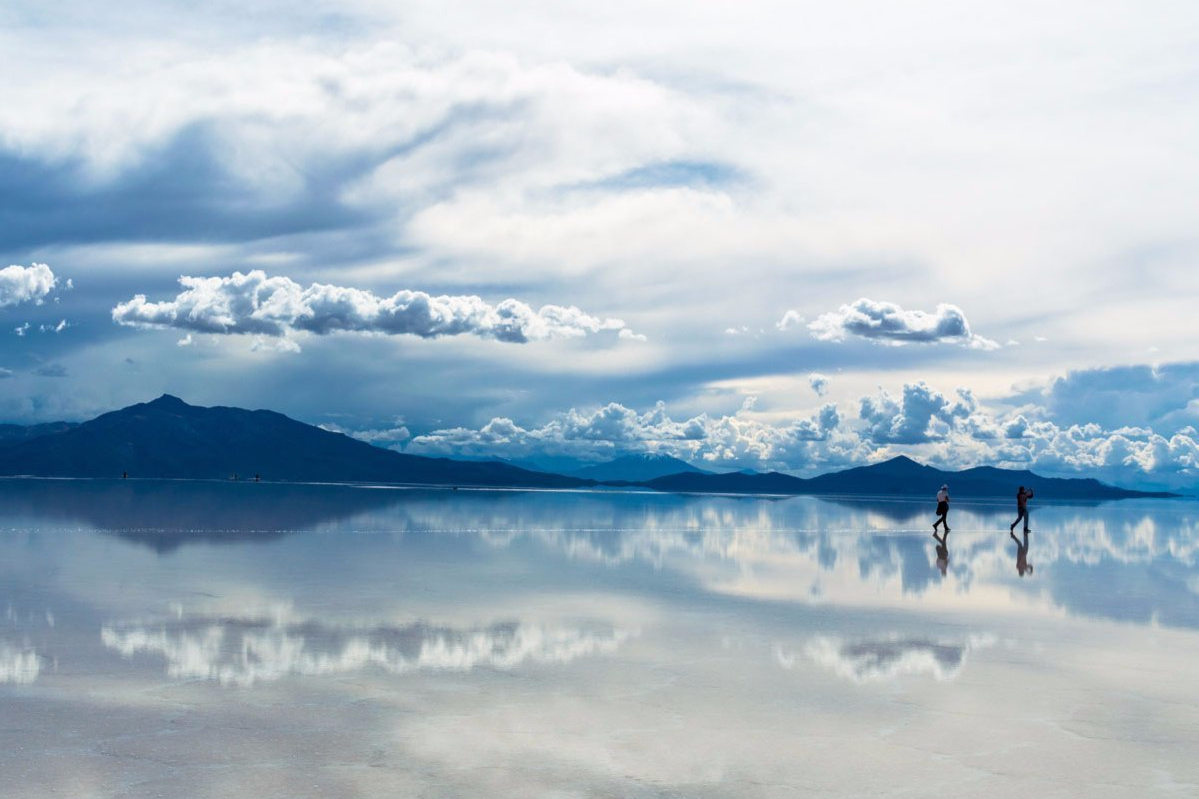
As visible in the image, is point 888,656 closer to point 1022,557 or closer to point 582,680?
point 582,680

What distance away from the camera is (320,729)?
399 inches

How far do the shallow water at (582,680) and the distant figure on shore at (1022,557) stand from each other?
175 centimetres

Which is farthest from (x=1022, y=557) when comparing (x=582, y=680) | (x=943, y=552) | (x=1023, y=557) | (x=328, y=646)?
(x=328, y=646)

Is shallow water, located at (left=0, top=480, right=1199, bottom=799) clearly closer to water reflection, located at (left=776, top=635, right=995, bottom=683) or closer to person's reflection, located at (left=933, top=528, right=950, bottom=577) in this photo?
water reflection, located at (left=776, top=635, right=995, bottom=683)

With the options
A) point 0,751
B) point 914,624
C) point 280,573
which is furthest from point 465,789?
point 280,573

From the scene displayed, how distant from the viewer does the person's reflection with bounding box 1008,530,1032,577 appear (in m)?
28.2

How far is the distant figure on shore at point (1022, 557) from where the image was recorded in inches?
1100

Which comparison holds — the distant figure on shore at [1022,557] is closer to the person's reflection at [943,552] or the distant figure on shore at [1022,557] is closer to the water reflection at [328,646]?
the person's reflection at [943,552]

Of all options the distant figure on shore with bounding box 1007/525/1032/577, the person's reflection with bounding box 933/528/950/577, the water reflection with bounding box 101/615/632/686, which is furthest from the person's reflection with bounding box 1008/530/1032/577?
the water reflection with bounding box 101/615/632/686

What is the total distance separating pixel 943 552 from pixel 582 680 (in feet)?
80.9

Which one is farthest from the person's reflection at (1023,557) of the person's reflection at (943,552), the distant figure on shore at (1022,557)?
the person's reflection at (943,552)

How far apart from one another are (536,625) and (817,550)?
19326 millimetres

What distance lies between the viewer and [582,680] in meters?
12.7

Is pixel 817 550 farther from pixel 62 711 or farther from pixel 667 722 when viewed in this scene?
pixel 62 711
